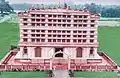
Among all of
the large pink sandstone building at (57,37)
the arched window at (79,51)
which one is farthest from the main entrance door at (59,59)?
the arched window at (79,51)

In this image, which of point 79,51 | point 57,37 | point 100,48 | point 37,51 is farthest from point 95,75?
point 100,48

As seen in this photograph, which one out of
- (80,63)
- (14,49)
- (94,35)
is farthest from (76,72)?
(14,49)

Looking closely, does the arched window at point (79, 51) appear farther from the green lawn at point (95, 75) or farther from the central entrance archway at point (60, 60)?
the green lawn at point (95, 75)

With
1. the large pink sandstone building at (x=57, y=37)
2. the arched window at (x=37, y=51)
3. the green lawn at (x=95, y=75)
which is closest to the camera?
the green lawn at (x=95, y=75)

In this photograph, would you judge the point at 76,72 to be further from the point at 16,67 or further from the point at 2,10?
the point at 2,10

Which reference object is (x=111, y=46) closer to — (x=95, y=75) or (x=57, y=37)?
(x=57, y=37)

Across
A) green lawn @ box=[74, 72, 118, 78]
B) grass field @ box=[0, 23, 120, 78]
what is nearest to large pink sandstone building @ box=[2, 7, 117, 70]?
green lawn @ box=[74, 72, 118, 78]

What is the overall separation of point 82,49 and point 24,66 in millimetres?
4966

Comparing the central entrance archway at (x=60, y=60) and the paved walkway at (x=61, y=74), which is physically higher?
the central entrance archway at (x=60, y=60)

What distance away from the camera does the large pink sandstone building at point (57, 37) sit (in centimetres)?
3116

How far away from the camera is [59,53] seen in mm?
31344

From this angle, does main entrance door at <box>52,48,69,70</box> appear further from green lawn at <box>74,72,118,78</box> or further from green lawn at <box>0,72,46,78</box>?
green lawn at <box>0,72,46,78</box>

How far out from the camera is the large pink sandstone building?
31.2 metres

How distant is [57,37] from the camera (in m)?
31.4
